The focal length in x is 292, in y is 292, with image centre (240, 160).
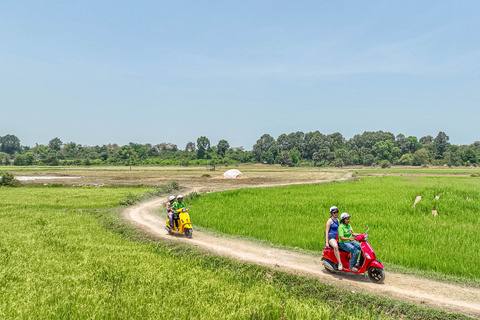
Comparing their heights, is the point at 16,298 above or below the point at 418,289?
above

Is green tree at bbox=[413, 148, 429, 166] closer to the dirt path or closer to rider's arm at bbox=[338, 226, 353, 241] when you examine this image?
the dirt path

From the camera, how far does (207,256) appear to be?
35.0 feet

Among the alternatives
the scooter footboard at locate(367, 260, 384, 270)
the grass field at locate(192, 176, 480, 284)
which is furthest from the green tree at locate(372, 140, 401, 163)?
the scooter footboard at locate(367, 260, 384, 270)

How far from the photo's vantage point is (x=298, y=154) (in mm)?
157500

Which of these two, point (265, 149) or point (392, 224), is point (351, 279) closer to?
point (392, 224)

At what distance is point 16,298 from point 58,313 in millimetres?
1537

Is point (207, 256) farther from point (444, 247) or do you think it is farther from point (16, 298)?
point (444, 247)

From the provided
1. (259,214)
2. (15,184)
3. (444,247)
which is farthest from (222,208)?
(15,184)

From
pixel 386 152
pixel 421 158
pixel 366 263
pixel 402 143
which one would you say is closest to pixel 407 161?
pixel 421 158

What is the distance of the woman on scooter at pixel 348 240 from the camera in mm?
8648

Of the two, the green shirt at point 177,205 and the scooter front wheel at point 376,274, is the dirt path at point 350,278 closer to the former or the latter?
the scooter front wheel at point 376,274

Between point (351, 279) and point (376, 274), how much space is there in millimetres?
737

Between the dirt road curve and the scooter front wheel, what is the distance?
0.53 ft

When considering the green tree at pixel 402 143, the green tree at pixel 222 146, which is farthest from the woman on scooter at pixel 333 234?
the green tree at pixel 402 143
